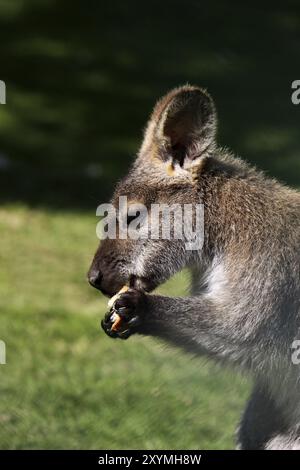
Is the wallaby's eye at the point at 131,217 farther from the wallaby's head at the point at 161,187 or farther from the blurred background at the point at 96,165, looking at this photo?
the blurred background at the point at 96,165

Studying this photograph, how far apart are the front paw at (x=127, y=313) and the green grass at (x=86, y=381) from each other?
250mm

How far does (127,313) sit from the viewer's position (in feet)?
14.9

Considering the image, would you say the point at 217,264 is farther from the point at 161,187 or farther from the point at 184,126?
the point at 184,126

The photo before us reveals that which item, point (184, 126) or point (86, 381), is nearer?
point (184, 126)

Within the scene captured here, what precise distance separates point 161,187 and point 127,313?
68cm

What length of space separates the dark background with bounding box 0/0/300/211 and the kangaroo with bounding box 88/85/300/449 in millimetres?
5155

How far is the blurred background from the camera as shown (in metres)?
6.57

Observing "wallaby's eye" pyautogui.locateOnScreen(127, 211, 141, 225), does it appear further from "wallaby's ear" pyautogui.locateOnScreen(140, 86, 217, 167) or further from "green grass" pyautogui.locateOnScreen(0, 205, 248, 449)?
"green grass" pyautogui.locateOnScreen(0, 205, 248, 449)

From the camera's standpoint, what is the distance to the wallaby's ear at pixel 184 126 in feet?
15.9

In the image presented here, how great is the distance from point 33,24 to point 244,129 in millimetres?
3444

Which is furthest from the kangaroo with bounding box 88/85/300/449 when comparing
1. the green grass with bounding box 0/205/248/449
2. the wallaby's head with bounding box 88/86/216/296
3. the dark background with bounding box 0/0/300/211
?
the dark background with bounding box 0/0/300/211

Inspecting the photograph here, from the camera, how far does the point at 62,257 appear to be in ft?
30.2

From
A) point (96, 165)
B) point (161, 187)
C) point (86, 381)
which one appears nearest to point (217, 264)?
point (161, 187)
